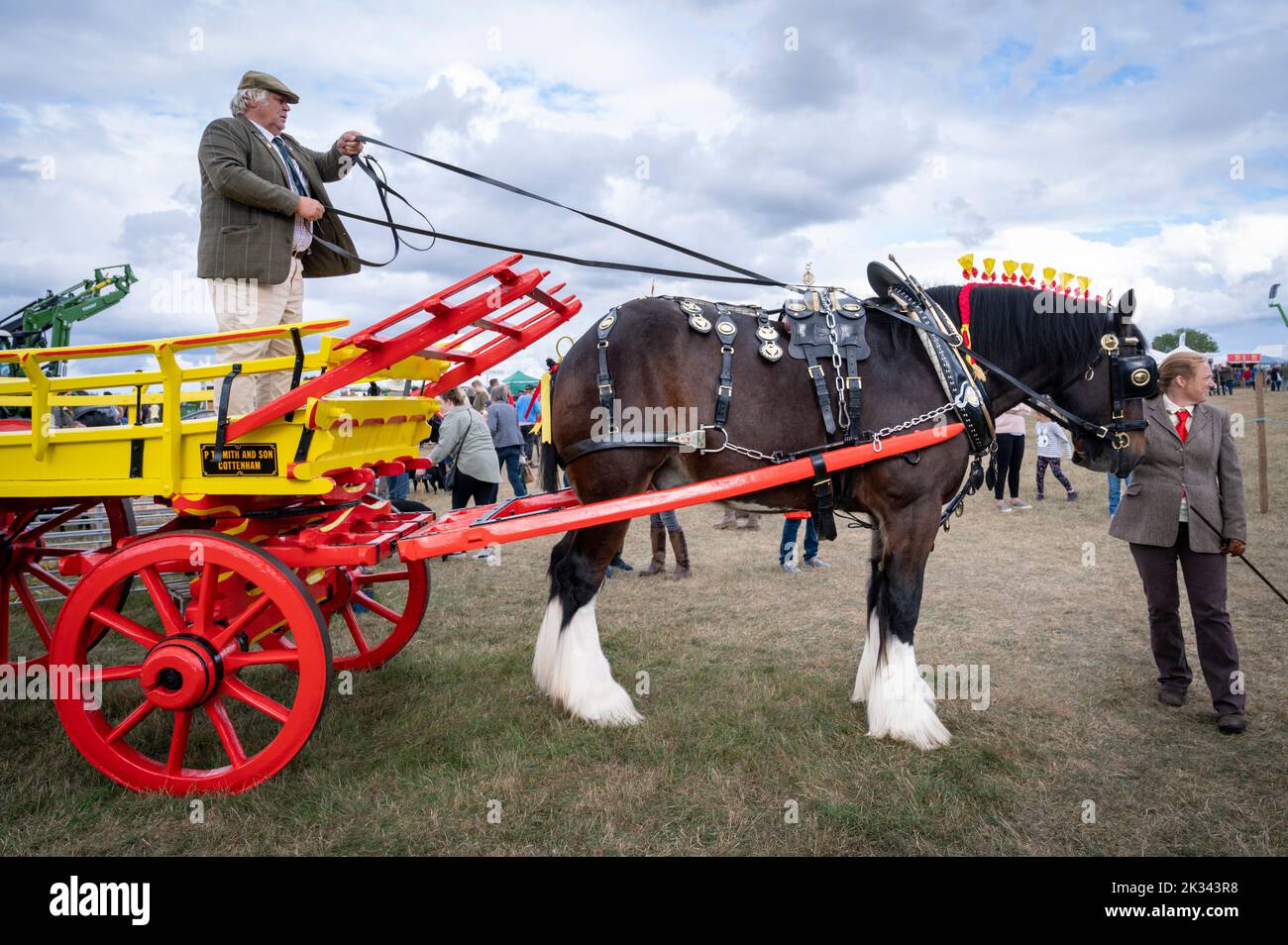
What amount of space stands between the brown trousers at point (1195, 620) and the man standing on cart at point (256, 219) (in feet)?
14.8

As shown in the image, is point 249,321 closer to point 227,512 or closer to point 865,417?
point 227,512

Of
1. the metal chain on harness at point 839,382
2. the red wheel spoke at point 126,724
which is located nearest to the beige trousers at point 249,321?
the red wheel spoke at point 126,724

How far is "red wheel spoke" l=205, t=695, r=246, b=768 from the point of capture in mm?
3156

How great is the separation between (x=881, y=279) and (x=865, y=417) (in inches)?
32.4

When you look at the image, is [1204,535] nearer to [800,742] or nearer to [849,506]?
[849,506]

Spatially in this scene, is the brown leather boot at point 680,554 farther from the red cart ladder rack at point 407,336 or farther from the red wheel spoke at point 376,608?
the red cart ladder rack at point 407,336

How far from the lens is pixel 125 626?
127 inches

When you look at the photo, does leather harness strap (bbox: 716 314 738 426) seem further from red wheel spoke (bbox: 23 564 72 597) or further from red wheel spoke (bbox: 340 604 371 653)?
red wheel spoke (bbox: 23 564 72 597)

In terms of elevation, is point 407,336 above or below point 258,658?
above

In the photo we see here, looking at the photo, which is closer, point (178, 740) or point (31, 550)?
point (178, 740)

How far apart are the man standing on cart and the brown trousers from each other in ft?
14.8

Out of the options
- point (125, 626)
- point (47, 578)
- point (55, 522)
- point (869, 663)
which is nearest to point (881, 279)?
point (869, 663)
